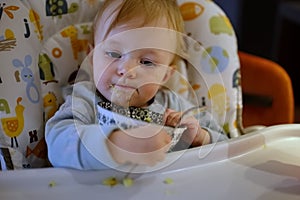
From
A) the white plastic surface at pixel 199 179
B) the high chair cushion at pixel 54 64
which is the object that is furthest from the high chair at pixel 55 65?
the white plastic surface at pixel 199 179

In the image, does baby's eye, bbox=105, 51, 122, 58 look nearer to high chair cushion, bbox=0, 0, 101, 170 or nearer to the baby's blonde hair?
the baby's blonde hair

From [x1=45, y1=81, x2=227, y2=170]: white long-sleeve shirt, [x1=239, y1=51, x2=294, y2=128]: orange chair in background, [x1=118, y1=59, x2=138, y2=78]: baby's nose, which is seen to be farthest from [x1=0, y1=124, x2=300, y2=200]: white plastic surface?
[x1=239, y1=51, x2=294, y2=128]: orange chair in background

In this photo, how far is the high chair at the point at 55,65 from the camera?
2.63 feet

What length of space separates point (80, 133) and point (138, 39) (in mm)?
167

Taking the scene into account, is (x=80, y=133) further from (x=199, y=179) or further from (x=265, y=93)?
(x=265, y=93)

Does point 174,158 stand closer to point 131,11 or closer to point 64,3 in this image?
point 131,11

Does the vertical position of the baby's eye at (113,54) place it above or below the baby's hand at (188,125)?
above

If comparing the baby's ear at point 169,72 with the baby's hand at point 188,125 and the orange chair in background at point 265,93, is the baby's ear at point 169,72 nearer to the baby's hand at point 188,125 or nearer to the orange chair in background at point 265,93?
the baby's hand at point 188,125

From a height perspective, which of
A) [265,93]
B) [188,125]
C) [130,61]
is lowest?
[265,93]

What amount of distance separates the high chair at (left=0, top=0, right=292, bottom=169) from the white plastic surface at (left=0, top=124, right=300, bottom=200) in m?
0.10

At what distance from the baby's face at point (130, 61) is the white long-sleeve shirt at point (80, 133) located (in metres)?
0.03

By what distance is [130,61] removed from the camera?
0.75 metres

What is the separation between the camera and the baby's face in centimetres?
75

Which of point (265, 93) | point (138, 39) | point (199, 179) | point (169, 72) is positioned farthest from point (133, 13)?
point (265, 93)
